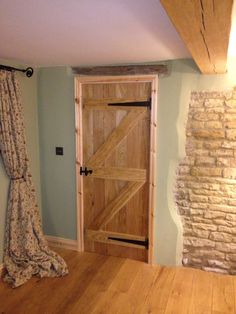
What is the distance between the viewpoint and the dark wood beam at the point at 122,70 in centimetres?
288

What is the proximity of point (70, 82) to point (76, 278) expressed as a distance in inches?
83.8

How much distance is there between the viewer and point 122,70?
3.02 meters

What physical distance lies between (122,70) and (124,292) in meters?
2.21

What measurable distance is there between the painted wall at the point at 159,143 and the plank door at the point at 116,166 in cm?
17

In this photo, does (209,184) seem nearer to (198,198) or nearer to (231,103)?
(198,198)

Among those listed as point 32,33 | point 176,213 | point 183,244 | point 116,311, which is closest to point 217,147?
point 176,213

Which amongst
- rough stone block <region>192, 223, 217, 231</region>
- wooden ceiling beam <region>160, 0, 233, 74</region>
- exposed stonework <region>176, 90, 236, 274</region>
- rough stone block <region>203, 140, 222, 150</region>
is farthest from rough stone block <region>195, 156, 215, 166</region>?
wooden ceiling beam <region>160, 0, 233, 74</region>

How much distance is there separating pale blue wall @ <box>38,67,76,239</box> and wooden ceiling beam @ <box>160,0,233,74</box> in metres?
1.79

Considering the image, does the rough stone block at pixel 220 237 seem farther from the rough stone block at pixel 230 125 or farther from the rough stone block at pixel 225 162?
the rough stone block at pixel 230 125

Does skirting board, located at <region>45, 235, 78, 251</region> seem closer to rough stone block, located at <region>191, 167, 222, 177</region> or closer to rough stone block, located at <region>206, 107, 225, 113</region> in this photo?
rough stone block, located at <region>191, 167, 222, 177</region>

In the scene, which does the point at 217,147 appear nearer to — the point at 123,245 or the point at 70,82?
the point at 123,245

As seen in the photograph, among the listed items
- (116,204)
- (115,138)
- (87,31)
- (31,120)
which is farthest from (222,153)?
(31,120)

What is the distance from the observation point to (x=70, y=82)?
328 cm

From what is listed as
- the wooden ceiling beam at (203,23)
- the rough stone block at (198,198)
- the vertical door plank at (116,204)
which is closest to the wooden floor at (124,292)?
the vertical door plank at (116,204)
